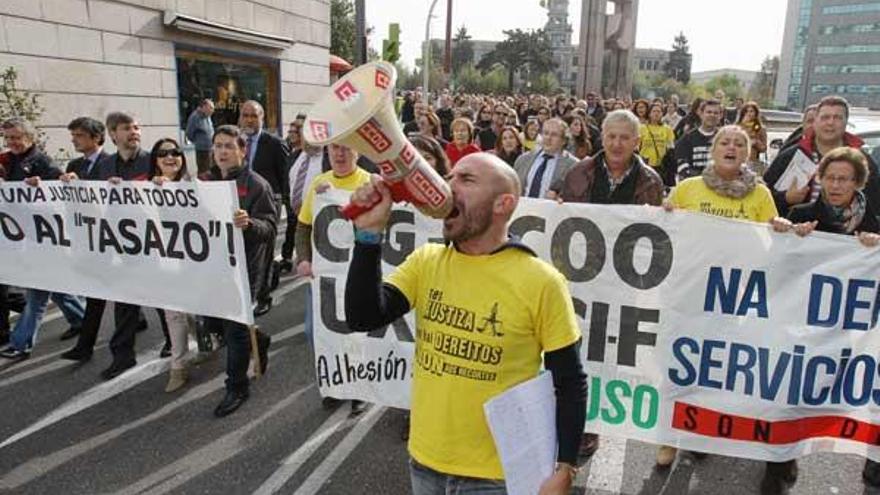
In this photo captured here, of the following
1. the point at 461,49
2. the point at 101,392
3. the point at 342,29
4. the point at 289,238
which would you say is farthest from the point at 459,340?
the point at 461,49

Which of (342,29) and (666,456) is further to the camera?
(342,29)

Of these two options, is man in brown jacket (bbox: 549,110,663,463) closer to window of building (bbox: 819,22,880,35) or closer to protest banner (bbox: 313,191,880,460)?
protest banner (bbox: 313,191,880,460)

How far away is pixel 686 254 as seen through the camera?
3.21m

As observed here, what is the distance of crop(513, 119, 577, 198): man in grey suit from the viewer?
5.49 metres

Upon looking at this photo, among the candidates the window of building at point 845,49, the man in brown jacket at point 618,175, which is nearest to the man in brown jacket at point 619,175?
the man in brown jacket at point 618,175

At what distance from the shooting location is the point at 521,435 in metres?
1.78

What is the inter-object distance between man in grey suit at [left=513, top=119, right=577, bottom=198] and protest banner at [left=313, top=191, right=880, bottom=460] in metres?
2.05

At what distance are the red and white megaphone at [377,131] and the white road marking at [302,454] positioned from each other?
221 centimetres

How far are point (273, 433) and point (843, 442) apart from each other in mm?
3052

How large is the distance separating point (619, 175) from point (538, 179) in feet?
5.27

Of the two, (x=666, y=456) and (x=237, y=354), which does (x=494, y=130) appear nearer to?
(x=237, y=354)

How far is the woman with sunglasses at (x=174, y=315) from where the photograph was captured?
448 centimetres

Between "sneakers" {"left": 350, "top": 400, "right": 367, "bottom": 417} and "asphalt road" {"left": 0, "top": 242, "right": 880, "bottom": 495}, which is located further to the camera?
"sneakers" {"left": 350, "top": 400, "right": 367, "bottom": 417}

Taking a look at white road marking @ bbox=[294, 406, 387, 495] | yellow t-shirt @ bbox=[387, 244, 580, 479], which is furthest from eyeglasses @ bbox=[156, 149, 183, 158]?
yellow t-shirt @ bbox=[387, 244, 580, 479]
